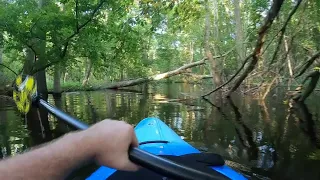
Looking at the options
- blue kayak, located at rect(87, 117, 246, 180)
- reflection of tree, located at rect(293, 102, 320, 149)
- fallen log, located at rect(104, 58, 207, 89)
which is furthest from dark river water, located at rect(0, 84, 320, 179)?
fallen log, located at rect(104, 58, 207, 89)

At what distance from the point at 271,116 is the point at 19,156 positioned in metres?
6.94

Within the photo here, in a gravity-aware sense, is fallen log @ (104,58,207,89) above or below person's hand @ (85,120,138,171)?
above

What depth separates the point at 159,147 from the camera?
2281 mm

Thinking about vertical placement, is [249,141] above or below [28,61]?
below

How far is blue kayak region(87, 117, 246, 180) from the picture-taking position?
1988mm

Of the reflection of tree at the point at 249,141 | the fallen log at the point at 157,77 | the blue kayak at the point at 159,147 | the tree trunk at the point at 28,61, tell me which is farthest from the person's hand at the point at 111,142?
the fallen log at the point at 157,77

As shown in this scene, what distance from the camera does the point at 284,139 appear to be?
4848 millimetres

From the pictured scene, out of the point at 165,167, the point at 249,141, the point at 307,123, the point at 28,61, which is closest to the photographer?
the point at 165,167

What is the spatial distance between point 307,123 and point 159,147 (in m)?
4.91

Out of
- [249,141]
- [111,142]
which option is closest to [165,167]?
[111,142]

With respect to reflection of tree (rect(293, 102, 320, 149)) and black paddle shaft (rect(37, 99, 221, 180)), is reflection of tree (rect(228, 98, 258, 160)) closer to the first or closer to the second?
reflection of tree (rect(293, 102, 320, 149))

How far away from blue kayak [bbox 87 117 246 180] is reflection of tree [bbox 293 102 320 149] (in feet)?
8.98

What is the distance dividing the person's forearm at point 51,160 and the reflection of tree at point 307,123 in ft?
14.5

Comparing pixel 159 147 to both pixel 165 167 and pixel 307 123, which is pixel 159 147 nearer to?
pixel 165 167
